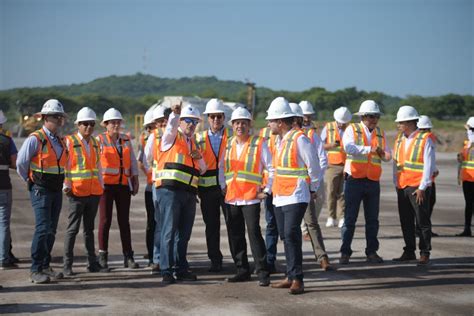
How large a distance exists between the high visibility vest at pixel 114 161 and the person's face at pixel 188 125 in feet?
5.14

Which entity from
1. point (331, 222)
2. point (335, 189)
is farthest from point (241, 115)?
point (331, 222)

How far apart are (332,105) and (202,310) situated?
349ft

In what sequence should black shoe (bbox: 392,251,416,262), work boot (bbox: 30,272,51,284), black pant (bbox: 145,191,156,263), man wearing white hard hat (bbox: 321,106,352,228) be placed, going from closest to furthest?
work boot (bbox: 30,272,51,284)
black pant (bbox: 145,191,156,263)
black shoe (bbox: 392,251,416,262)
man wearing white hard hat (bbox: 321,106,352,228)

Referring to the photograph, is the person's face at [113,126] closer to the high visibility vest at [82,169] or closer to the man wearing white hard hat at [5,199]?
the high visibility vest at [82,169]

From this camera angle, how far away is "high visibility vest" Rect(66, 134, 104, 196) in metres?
9.50

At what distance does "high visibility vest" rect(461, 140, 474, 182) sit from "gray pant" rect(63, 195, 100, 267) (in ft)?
25.2

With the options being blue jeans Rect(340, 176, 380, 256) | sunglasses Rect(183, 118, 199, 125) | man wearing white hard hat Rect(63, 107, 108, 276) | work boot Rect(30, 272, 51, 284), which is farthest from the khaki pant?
work boot Rect(30, 272, 51, 284)

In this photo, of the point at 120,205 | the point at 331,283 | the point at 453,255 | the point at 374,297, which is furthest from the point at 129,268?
the point at 453,255

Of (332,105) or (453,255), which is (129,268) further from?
(332,105)

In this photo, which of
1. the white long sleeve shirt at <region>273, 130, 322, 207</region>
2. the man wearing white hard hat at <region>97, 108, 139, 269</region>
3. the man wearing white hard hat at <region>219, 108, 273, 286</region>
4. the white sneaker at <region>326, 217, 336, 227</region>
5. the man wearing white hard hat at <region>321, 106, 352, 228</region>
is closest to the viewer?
the white long sleeve shirt at <region>273, 130, 322, 207</region>

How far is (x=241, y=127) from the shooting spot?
9.17 metres

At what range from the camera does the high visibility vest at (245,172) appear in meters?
9.11

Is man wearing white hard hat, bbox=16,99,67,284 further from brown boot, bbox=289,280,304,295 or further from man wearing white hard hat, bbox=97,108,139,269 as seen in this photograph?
brown boot, bbox=289,280,304,295

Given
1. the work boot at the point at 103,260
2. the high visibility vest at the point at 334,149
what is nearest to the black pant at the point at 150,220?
the work boot at the point at 103,260
